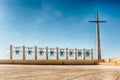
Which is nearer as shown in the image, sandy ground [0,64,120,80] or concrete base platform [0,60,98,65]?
sandy ground [0,64,120,80]

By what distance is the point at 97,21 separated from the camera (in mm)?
36375

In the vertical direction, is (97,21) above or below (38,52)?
above

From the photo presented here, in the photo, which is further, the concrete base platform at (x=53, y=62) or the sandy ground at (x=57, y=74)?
the concrete base platform at (x=53, y=62)

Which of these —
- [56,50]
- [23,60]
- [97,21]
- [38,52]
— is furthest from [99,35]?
[23,60]

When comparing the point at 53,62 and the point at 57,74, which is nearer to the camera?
the point at 57,74

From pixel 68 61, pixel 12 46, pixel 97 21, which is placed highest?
pixel 97 21

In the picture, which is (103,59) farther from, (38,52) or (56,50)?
(38,52)

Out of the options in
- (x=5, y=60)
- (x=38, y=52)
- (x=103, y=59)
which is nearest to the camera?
(x=5, y=60)

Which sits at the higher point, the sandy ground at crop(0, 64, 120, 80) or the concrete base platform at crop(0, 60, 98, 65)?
the sandy ground at crop(0, 64, 120, 80)

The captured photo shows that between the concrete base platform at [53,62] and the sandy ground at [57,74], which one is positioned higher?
the sandy ground at [57,74]

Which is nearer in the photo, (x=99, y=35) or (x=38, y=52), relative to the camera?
(x=38, y=52)

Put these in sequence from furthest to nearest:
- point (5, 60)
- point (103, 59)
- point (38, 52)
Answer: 1. point (103, 59)
2. point (38, 52)
3. point (5, 60)

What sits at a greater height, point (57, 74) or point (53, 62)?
point (57, 74)

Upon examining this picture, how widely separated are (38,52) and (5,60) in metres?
4.83
